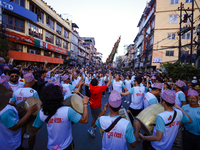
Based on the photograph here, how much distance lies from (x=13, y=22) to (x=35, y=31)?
413cm

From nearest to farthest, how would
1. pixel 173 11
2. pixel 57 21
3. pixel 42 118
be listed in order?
1. pixel 42 118
2. pixel 173 11
3. pixel 57 21

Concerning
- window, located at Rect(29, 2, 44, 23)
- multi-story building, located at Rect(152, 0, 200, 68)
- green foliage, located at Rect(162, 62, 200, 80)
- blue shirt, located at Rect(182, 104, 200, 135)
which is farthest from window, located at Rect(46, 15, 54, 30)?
blue shirt, located at Rect(182, 104, 200, 135)

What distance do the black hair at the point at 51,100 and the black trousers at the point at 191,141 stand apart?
9.61 feet

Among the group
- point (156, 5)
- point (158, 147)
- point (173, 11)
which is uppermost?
point (156, 5)

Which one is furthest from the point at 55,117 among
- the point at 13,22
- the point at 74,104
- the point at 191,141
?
the point at 13,22

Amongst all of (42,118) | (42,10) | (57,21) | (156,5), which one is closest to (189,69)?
(42,118)

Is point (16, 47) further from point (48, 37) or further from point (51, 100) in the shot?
point (51, 100)

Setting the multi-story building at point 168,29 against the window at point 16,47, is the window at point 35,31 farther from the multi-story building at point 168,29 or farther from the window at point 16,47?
the multi-story building at point 168,29

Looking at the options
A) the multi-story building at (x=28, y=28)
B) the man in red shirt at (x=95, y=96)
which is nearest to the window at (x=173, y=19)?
the multi-story building at (x=28, y=28)

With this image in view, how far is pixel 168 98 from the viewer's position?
6.44 ft

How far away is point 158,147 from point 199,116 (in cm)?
118

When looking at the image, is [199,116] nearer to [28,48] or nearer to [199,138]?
[199,138]

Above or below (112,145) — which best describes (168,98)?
above

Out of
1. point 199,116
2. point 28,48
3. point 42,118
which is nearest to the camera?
point 42,118
